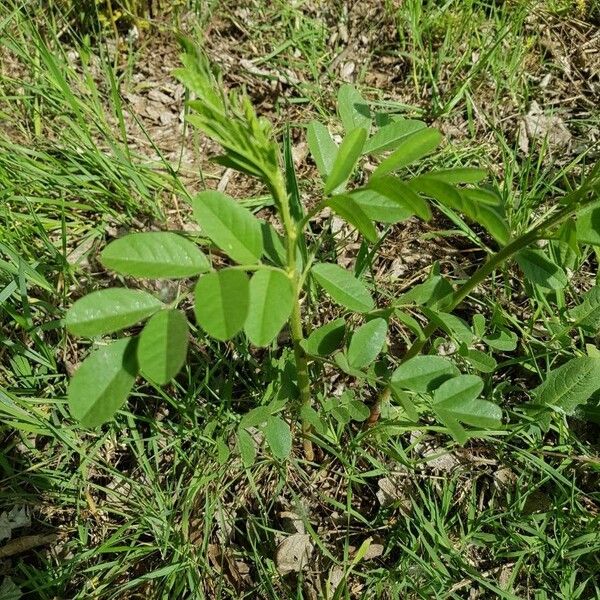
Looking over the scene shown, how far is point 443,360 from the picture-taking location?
4.74 feet

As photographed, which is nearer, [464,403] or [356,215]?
[356,215]

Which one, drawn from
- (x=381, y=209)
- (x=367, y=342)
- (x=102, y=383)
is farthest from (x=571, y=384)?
(x=102, y=383)

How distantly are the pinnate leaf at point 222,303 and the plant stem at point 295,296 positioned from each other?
159 millimetres

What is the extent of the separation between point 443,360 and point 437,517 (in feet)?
1.88

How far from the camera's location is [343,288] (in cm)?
130

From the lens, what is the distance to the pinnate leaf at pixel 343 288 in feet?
4.22

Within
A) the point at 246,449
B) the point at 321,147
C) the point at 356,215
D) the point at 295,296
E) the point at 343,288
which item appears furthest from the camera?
the point at 246,449

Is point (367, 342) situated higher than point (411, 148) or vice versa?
point (411, 148)

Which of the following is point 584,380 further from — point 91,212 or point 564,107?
point 91,212

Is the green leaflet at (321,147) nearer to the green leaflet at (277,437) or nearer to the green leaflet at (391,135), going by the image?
the green leaflet at (391,135)

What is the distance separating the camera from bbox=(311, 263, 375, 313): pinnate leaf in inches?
50.6

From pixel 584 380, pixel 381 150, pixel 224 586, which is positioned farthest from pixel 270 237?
pixel 224 586

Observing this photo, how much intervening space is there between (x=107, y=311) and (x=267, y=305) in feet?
0.86

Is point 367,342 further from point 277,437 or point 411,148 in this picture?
point 411,148
